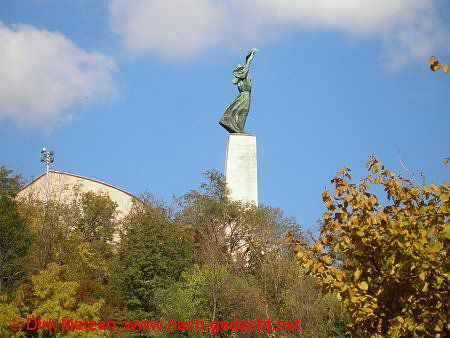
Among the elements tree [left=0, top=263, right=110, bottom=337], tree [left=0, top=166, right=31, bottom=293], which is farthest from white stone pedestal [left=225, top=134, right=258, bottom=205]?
tree [left=0, top=263, right=110, bottom=337]

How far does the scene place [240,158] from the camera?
3372 centimetres

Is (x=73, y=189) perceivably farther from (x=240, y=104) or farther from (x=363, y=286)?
(x=363, y=286)

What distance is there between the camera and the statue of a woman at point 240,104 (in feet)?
115

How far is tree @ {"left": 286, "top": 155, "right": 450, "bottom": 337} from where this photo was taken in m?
6.20

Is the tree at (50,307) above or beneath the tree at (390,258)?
above

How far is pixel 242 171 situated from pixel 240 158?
2.44 ft

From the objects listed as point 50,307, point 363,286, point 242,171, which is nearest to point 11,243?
point 50,307

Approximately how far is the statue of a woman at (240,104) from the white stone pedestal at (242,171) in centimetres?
126

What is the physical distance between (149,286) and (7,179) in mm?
11475

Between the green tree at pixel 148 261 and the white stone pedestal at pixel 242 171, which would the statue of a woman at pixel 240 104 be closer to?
the white stone pedestal at pixel 242 171

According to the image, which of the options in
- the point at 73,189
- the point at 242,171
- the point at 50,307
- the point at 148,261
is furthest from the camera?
the point at 73,189

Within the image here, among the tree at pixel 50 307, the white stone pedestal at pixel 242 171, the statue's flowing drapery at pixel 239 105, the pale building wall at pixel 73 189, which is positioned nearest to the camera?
the tree at pixel 50 307

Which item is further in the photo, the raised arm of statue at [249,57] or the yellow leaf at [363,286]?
the raised arm of statue at [249,57]

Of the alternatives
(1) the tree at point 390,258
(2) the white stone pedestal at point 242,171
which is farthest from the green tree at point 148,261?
(1) the tree at point 390,258
